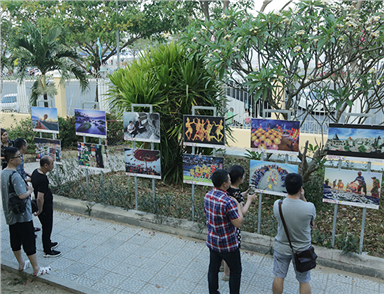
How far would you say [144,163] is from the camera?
6.12 metres

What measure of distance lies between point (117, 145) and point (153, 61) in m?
5.75

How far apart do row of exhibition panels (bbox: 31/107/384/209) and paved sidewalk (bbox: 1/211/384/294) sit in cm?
102

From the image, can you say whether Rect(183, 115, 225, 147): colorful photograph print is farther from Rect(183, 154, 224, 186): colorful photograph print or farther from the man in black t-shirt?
the man in black t-shirt

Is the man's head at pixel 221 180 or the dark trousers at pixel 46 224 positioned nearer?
the man's head at pixel 221 180

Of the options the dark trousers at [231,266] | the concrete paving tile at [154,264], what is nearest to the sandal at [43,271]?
the concrete paving tile at [154,264]

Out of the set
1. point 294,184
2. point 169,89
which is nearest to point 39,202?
point 294,184

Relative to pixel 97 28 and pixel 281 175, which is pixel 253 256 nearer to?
pixel 281 175

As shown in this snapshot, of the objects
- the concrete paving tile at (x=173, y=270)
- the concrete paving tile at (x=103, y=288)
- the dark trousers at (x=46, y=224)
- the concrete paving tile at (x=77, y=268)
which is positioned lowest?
the concrete paving tile at (x=103, y=288)

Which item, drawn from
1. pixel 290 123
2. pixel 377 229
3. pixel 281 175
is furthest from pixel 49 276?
pixel 377 229

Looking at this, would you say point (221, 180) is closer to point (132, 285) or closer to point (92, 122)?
point (132, 285)

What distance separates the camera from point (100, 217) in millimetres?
6438

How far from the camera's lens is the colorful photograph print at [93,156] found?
634 centimetres

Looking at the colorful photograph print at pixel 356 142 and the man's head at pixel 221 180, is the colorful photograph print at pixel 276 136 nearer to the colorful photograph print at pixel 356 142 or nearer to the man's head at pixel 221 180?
the colorful photograph print at pixel 356 142

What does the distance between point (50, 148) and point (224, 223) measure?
4780 millimetres
